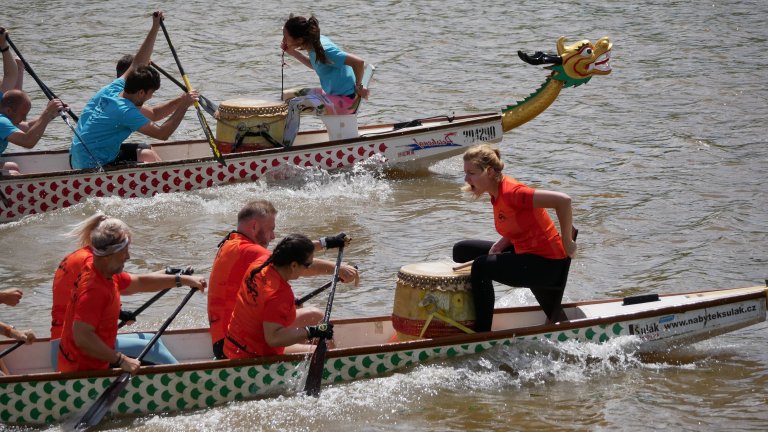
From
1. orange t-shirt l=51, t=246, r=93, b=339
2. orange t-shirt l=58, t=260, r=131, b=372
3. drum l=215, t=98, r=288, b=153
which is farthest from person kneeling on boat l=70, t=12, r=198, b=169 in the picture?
orange t-shirt l=58, t=260, r=131, b=372

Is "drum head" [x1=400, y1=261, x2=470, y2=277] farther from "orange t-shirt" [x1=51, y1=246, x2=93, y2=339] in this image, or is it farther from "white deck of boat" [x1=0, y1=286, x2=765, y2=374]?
"orange t-shirt" [x1=51, y1=246, x2=93, y2=339]

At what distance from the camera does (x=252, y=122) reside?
1198 cm

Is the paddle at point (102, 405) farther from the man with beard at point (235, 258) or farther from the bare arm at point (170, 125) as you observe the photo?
the bare arm at point (170, 125)

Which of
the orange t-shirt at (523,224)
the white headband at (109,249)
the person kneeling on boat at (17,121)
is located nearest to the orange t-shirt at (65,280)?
the white headband at (109,249)

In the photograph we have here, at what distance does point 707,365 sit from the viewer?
780 centimetres

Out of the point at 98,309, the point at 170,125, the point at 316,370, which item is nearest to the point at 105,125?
the point at 170,125

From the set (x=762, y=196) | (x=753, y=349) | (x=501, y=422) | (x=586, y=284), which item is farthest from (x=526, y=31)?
(x=501, y=422)

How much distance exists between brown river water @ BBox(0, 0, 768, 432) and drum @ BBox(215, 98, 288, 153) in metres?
0.48

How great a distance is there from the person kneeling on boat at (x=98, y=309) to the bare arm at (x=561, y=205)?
2482 mm

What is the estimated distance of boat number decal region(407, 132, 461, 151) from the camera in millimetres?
12242

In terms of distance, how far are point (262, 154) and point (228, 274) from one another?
16.1ft

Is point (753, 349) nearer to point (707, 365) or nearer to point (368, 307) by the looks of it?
point (707, 365)

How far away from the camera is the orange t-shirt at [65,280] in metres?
6.68

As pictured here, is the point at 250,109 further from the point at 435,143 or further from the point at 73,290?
the point at 73,290
